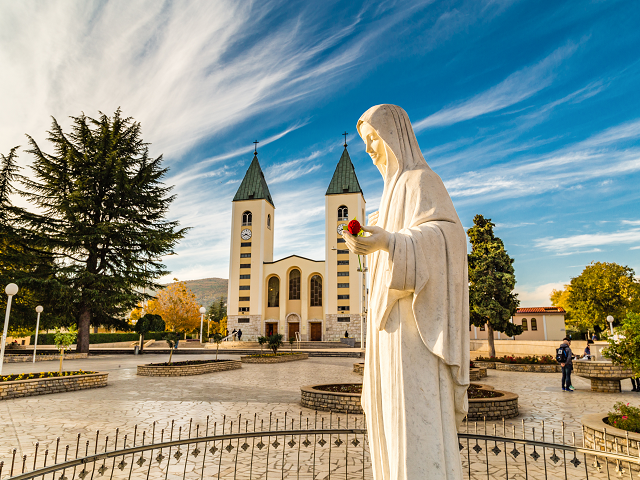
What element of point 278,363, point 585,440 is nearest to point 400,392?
point 585,440

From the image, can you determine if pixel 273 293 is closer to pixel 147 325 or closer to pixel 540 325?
pixel 147 325

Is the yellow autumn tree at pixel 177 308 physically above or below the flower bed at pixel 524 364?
above

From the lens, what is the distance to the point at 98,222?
26.3 m

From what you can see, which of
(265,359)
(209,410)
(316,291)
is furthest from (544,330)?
(209,410)

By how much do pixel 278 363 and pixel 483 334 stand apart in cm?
3116

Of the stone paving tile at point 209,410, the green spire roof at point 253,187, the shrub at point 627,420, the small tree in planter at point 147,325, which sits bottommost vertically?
the stone paving tile at point 209,410

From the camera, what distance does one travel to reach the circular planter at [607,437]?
194 inches

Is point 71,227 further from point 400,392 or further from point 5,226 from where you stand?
point 400,392

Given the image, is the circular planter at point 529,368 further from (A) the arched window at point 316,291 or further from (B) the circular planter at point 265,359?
(A) the arched window at point 316,291

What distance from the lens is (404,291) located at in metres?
1.99

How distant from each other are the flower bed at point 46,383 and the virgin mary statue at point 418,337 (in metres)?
11.8

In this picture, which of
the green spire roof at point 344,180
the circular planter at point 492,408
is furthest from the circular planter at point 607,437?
the green spire roof at point 344,180

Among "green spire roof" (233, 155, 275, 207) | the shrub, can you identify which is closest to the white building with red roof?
"green spire roof" (233, 155, 275, 207)

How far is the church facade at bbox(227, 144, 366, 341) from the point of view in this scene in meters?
43.4
